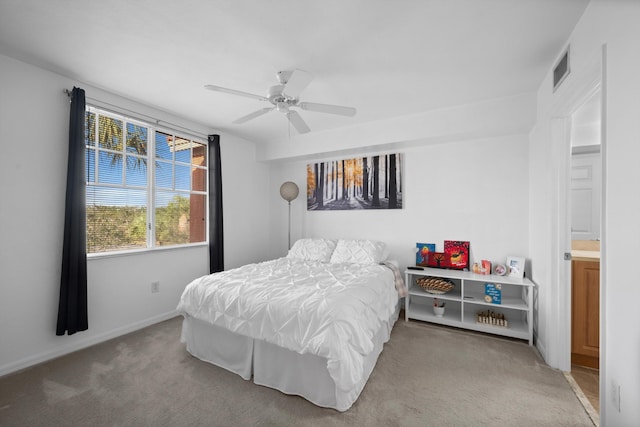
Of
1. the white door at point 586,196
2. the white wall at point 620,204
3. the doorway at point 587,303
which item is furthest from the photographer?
the white door at point 586,196

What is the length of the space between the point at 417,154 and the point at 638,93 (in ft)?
8.27

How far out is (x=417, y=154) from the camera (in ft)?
12.0

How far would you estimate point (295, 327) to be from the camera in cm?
183

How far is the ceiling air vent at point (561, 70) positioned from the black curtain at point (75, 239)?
401 centimetres

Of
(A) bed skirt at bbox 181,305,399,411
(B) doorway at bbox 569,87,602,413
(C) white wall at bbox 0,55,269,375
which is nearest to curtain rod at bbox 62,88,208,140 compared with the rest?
(C) white wall at bbox 0,55,269,375

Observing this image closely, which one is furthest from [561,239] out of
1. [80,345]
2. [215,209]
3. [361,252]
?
[80,345]

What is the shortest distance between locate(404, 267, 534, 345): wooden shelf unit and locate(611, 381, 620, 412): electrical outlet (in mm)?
1461

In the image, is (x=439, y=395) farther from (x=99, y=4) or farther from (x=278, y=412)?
(x=99, y=4)

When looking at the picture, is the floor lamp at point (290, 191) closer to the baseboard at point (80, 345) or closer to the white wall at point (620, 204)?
the baseboard at point (80, 345)

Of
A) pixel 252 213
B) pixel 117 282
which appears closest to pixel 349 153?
pixel 252 213

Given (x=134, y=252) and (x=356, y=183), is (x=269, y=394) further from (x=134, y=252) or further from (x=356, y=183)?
(x=356, y=183)

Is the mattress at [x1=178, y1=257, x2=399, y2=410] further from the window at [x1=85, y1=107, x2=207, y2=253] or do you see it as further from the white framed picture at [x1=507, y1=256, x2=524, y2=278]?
the white framed picture at [x1=507, y1=256, x2=524, y2=278]

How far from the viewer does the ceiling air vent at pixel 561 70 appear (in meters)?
1.95

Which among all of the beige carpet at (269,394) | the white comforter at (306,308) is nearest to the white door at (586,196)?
the beige carpet at (269,394)
